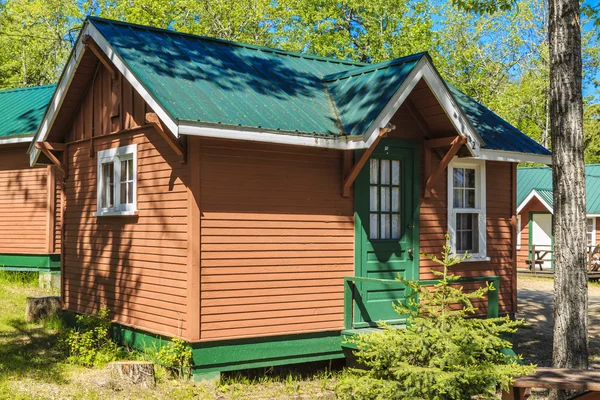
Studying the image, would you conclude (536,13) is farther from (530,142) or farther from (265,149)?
(265,149)

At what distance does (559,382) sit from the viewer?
25.0ft

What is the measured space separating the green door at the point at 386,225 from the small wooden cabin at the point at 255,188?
0.9 inches

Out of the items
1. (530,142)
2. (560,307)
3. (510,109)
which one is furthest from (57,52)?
(560,307)

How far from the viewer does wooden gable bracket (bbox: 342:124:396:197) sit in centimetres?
1073

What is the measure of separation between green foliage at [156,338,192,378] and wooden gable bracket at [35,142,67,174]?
4.96 meters

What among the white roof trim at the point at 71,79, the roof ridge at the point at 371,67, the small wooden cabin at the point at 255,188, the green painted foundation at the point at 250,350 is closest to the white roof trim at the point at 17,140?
the white roof trim at the point at 71,79

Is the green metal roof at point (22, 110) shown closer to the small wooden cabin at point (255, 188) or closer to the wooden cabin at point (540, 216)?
the small wooden cabin at point (255, 188)

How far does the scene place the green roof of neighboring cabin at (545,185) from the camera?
3184 cm

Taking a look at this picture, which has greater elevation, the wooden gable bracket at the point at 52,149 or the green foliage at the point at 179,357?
the wooden gable bracket at the point at 52,149

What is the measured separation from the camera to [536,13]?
43.5 meters

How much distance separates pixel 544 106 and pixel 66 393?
4091 centimetres

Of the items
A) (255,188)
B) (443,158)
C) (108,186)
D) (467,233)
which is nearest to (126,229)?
(108,186)

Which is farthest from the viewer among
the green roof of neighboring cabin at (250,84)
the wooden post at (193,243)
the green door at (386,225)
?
the green door at (386,225)

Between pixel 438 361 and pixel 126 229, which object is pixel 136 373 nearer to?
pixel 126 229
